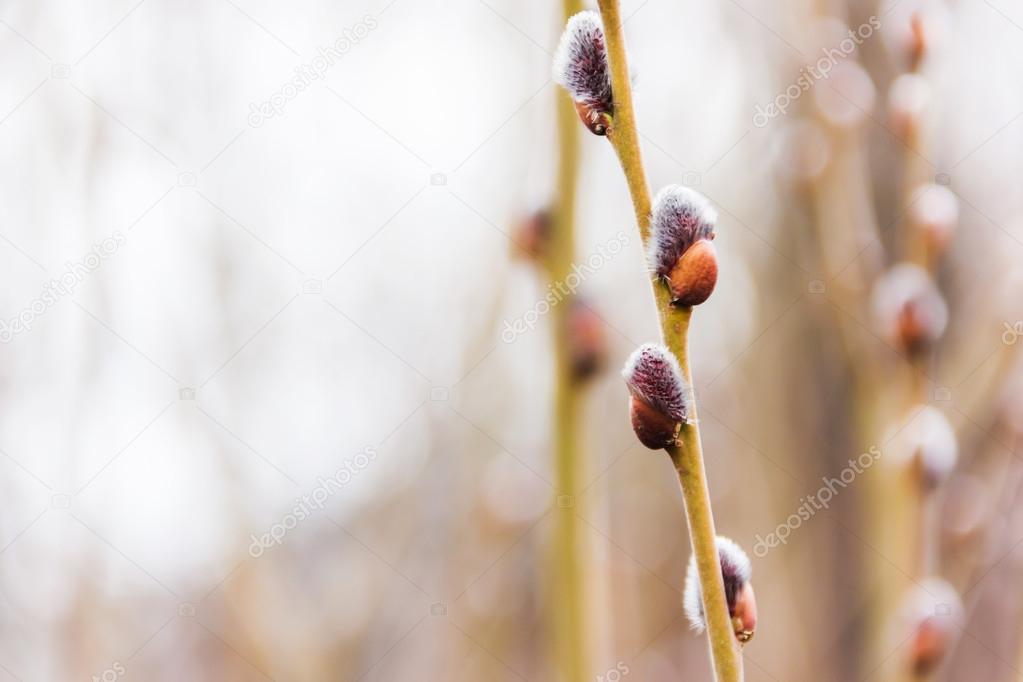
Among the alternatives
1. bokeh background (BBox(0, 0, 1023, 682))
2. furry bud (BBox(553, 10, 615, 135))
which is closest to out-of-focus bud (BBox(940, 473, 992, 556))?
bokeh background (BBox(0, 0, 1023, 682))

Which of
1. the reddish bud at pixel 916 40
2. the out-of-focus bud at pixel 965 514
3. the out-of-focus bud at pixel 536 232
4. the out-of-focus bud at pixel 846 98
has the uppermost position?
the out-of-focus bud at pixel 846 98

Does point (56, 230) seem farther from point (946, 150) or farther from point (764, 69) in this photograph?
point (946, 150)

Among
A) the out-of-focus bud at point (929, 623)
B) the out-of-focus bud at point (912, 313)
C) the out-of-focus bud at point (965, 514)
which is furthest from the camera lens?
A: the out-of-focus bud at point (965, 514)

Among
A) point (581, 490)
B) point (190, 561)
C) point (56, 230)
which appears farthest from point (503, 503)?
point (190, 561)

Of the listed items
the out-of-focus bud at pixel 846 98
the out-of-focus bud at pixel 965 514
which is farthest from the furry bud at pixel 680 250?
the out-of-focus bud at pixel 846 98

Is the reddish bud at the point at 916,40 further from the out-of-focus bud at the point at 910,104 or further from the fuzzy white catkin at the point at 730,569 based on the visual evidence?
the fuzzy white catkin at the point at 730,569

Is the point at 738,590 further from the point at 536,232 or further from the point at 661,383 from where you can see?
the point at 536,232

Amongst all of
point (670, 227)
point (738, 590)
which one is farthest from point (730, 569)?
point (670, 227)

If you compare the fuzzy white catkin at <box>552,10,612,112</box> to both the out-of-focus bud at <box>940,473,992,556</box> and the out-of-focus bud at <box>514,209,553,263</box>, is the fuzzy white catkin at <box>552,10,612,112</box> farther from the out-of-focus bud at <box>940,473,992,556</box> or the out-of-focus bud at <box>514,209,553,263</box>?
the out-of-focus bud at <box>940,473,992,556</box>
